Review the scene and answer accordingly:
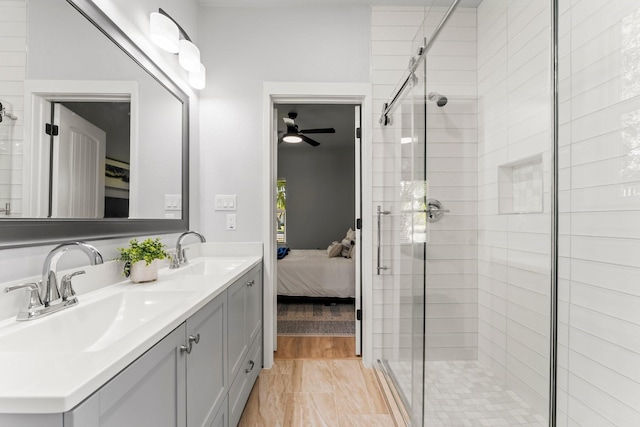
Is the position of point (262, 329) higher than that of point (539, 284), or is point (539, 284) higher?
point (539, 284)

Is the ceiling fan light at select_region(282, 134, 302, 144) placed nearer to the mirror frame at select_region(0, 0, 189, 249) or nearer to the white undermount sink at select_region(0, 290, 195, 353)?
the mirror frame at select_region(0, 0, 189, 249)

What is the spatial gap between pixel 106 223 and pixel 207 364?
0.79 m

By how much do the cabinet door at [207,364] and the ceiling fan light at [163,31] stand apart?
1458mm

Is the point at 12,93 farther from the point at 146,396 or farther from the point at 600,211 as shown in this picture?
the point at 600,211

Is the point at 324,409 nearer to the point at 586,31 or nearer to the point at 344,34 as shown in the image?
the point at 586,31

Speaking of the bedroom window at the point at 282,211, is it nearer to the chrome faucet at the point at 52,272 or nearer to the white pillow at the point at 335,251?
the white pillow at the point at 335,251

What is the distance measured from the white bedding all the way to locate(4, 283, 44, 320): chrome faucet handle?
2.87 metres

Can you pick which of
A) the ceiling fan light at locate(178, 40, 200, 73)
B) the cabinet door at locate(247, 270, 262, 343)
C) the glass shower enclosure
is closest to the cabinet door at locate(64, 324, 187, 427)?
the cabinet door at locate(247, 270, 262, 343)

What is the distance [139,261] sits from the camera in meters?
1.41

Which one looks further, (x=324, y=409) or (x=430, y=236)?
(x=324, y=409)

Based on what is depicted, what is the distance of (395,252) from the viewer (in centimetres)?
215

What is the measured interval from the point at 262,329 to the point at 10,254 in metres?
1.63

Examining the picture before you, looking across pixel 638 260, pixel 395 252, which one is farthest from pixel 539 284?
pixel 395 252

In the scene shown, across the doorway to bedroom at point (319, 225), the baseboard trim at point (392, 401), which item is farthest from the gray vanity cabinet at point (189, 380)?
the doorway to bedroom at point (319, 225)
